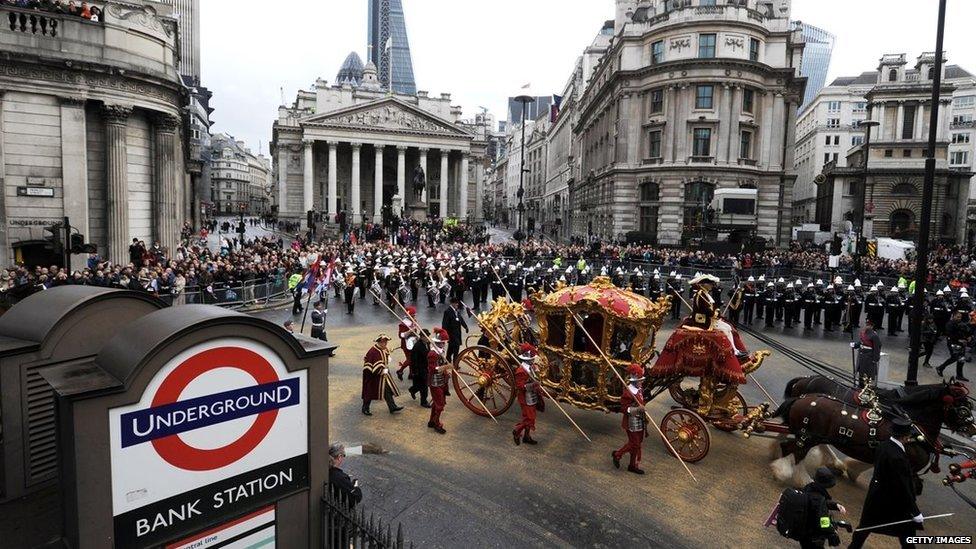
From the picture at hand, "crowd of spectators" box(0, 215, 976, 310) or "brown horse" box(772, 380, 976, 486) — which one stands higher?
"crowd of spectators" box(0, 215, 976, 310)

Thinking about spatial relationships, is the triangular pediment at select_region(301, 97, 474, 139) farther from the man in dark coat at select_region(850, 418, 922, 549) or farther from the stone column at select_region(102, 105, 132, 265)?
the man in dark coat at select_region(850, 418, 922, 549)

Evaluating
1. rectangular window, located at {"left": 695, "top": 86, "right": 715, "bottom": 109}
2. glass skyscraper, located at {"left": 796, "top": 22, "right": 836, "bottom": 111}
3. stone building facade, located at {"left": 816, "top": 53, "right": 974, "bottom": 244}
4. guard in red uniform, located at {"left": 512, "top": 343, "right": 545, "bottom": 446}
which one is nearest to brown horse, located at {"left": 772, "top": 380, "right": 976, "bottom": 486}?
guard in red uniform, located at {"left": 512, "top": 343, "right": 545, "bottom": 446}

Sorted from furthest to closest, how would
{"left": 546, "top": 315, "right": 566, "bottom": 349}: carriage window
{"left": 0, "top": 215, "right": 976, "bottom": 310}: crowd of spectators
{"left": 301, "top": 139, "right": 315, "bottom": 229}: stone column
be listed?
{"left": 301, "top": 139, "right": 315, "bottom": 229}: stone column < {"left": 0, "top": 215, "right": 976, "bottom": 310}: crowd of spectators < {"left": 546, "top": 315, "right": 566, "bottom": 349}: carriage window

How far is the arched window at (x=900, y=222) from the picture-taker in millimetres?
56188

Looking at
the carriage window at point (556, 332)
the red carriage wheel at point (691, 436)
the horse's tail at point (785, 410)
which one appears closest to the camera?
the horse's tail at point (785, 410)

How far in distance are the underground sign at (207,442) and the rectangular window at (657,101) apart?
45340mm

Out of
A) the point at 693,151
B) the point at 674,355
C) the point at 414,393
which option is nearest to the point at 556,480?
the point at 674,355

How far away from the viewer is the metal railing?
4.32 meters

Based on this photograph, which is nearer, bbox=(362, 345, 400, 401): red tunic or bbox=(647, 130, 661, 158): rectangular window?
bbox=(362, 345, 400, 401): red tunic

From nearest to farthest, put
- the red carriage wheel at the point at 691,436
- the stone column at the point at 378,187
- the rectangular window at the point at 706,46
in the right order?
the red carriage wheel at the point at 691,436
the rectangular window at the point at 706,46
the stone column at the point at 378,187

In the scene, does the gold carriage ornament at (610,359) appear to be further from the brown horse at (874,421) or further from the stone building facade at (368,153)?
the stone building facade at (368,153)

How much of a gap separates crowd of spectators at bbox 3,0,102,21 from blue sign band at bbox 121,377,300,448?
2440 centimetres

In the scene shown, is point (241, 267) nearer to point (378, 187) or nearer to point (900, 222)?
point (378, 187)

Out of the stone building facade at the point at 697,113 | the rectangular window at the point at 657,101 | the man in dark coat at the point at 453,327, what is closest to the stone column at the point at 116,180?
the man in dark coat at the point at 453,327
